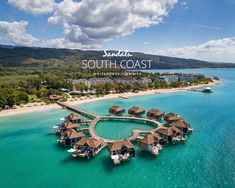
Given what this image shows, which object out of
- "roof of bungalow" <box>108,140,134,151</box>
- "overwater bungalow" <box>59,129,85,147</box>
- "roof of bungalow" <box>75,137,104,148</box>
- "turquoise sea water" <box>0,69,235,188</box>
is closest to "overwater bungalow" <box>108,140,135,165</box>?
"roof of bungalow" <box>108,140,134,151</box>

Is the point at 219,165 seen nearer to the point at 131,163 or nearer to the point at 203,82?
the point at 131,163

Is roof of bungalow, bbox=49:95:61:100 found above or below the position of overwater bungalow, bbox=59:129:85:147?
below

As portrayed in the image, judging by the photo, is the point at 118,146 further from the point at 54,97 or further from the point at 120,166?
the point at 54,97

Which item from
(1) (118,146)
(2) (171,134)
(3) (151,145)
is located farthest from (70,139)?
(2) (171,134)

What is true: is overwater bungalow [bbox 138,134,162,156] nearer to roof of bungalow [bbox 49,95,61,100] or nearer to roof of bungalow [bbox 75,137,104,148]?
roof of bungalow [bbox 75,137,104,148]

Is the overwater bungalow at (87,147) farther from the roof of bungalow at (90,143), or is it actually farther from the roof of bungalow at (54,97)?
the roof of bungalow at (54,97)

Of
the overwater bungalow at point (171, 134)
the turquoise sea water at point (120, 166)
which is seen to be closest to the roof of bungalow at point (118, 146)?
the turquoise sea water at point (120, 166)
